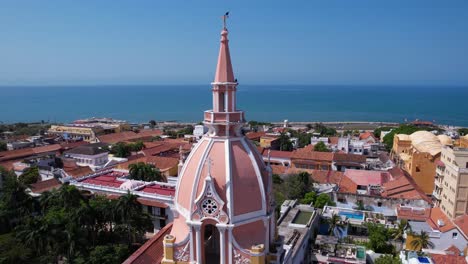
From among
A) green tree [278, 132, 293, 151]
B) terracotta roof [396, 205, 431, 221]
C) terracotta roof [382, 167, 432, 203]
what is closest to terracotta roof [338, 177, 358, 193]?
terracotta roof [382, 167, 432, 203]

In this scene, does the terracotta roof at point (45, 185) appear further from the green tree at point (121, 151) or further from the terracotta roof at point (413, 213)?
the terracotta roof at point (413, 213)

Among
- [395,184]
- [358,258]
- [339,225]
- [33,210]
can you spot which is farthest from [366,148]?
[33,210]

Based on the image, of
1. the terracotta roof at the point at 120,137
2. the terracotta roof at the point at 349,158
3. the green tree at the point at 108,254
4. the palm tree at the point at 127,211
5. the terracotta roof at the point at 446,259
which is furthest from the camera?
the terracotta roof at the point at 120,137

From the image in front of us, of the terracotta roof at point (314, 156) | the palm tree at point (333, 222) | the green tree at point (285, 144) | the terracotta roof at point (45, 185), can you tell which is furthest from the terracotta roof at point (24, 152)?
the palm tree at point (333, 222)

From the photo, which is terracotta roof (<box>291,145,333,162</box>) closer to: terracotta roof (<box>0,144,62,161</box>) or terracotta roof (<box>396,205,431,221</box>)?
terracotta roof (<box>396,205,431,221</box>)

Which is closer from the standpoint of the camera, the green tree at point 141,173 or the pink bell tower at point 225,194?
the pink bell tower at point 225,194

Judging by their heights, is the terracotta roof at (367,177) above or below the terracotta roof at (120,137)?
above

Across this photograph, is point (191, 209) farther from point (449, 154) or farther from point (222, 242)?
point (449, 154)
